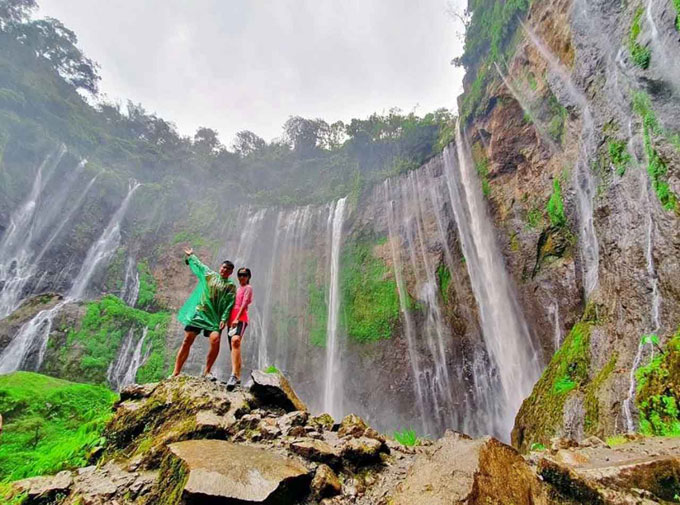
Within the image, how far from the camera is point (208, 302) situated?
400 centimetres

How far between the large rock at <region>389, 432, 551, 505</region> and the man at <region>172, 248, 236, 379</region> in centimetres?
280

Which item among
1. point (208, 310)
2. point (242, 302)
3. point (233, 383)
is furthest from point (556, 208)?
point (233, 383)

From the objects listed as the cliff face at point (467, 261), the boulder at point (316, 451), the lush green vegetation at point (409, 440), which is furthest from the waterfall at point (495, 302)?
the boulder at point (316, 451)

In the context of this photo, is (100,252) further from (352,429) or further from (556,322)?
(556,322)

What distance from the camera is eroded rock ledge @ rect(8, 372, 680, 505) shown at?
1593 mm

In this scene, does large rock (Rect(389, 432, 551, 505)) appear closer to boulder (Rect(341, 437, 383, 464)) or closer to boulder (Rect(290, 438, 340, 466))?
boulder (Rect(341, 437, 383, 464))

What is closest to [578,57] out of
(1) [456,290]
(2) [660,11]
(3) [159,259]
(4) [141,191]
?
(2) [660,11]

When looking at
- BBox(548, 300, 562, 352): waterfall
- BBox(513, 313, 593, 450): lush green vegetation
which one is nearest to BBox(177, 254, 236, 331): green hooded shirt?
BBox(513, 313, 593, 450): lush green vegetation

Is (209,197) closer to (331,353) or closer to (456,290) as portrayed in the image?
(331,353)

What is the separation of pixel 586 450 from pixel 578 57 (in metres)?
9.01

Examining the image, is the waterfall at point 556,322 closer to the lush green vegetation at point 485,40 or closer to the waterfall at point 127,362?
the lush green vegetation at point 485,40

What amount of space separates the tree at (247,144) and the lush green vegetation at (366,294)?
49.2 feet

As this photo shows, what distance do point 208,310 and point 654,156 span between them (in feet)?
21.9

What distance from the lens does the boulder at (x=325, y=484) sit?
187 centimetres
